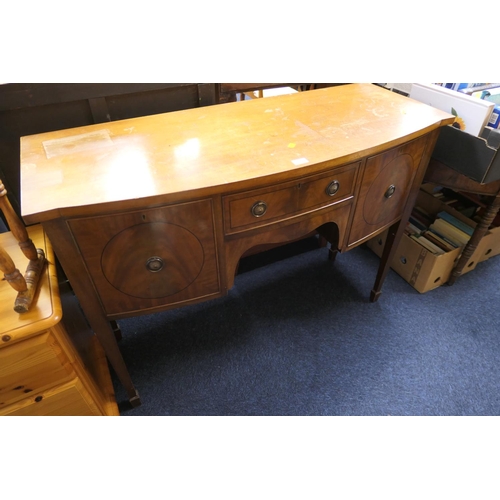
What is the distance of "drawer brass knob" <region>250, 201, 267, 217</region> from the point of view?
0.89m

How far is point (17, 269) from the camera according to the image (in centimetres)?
81

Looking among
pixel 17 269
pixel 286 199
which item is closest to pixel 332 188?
pixel 286 199

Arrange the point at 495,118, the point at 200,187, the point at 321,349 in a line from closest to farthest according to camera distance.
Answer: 1. the point at 200,187
2. the point at 495,118
3. the point at 321,349

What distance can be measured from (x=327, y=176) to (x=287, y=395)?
795 mm

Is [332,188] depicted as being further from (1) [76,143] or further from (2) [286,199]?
(1) [76,143]

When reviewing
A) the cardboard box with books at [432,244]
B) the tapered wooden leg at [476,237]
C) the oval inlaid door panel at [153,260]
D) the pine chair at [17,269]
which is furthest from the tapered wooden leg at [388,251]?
the pine chair at [17,269]

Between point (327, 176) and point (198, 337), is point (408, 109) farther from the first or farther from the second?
point (198, 337)

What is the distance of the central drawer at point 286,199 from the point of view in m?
0.88

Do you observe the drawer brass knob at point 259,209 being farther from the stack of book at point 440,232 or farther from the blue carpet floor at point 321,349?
the stack of book at point 440,232

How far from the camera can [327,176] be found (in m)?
0.95

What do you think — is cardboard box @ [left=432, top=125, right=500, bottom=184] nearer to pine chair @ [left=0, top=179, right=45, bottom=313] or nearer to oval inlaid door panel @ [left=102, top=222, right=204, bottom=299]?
oval inlaid door panel @ [left=102, top=222, right=204, bottom=299]

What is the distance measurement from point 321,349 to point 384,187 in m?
0.68
